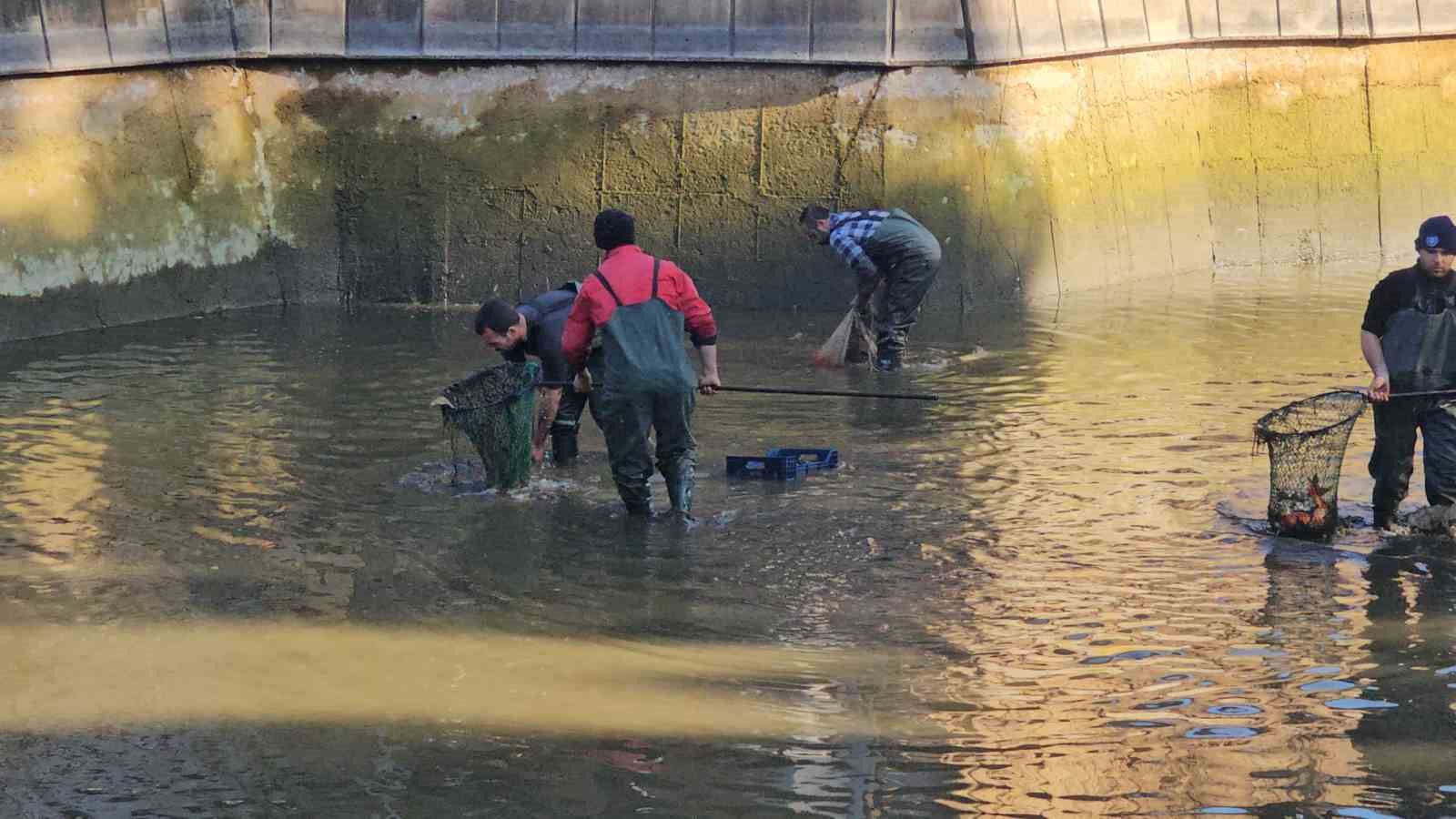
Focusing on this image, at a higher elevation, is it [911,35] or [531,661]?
[911,35]

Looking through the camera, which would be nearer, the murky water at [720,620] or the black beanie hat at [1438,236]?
the murky water at [720,620]

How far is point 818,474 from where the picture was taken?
1071 cm

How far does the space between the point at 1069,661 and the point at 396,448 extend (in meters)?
5.11

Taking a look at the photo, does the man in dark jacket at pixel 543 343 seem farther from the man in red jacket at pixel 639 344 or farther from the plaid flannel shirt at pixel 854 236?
the plaid flannel shirt at pixel 854 236

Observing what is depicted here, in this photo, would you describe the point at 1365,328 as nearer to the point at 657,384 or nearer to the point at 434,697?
the point at 657,384

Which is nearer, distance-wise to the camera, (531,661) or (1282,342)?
(531,661)

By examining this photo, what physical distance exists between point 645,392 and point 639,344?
0.24 meters

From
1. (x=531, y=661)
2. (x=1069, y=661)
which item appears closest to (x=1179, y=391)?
(x=1069, y=661)

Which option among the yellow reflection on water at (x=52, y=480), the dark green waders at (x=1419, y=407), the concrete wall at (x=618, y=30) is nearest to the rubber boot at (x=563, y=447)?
the yellow reflection on water at (x=52, y=480)

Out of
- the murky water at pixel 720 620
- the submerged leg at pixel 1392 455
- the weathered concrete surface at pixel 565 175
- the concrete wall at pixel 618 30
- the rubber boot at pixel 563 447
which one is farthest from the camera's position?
Answer: the weathered concrete surface at pixel 565 175

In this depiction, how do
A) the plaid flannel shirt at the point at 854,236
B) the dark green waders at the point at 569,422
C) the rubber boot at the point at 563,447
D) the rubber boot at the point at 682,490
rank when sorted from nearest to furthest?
A: the rubber boot at the point at 682,490 → the dark green waders at the point at 569,422 → the rubber boot at the point at 563,447 → the plaid flannel shirt at the point at 854,236

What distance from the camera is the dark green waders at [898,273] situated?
45.4ft

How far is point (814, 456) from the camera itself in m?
10.8

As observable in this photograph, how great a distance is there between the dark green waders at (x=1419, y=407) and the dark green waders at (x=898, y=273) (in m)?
5.03
